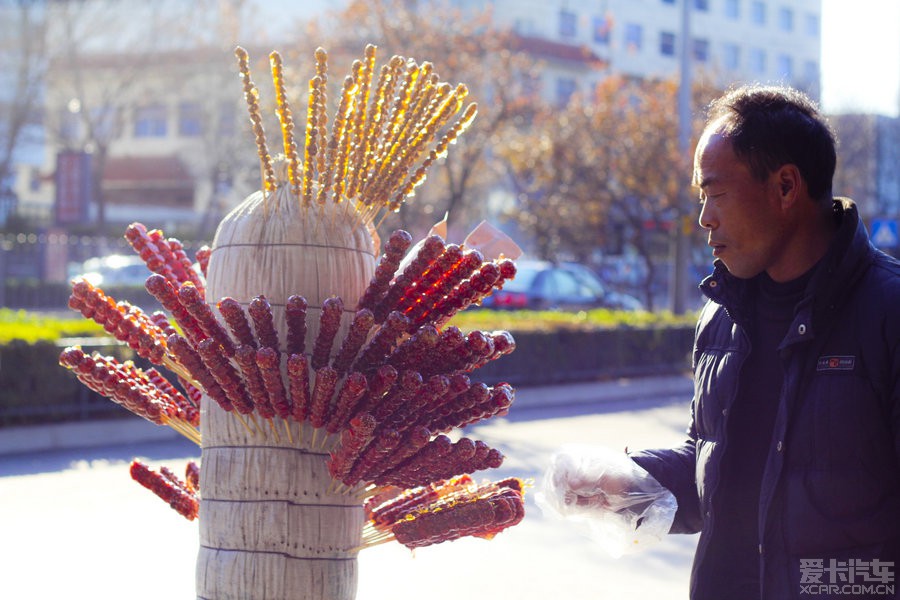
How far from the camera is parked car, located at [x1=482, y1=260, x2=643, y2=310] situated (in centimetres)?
2259

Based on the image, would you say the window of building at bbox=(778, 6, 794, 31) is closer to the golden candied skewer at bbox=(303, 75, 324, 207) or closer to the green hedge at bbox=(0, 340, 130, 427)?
the green hedge at bbox=(0, 340, 130, 427)

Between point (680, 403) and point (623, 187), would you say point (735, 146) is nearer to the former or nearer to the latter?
point (680, 403)

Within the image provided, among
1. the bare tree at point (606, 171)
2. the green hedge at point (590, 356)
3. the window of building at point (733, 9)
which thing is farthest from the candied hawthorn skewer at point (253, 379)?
the window of building at point (733, 9)

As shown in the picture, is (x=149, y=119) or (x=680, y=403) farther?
(x=149, y=119)

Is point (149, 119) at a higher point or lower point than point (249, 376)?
higher

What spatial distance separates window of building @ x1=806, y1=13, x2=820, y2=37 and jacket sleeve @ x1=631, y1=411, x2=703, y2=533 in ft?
217

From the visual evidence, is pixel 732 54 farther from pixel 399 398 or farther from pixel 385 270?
pixel 399 398

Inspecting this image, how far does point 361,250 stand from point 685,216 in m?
17.6

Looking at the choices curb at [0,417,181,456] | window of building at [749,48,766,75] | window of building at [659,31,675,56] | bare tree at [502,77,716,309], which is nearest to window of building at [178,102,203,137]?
bare tree at [502,77,716,309]

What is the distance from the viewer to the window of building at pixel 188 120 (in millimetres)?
43938

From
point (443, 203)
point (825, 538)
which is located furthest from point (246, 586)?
point (443, 203)

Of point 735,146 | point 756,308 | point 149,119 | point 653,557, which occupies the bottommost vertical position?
point 653,557

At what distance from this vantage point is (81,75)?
3491cm

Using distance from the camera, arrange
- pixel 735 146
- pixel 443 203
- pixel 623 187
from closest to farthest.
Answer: pixel 735 146 < pixel 623 187 < pixel 443 203
